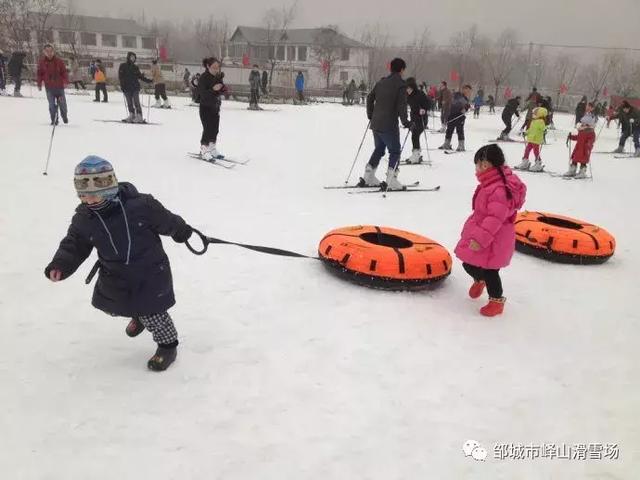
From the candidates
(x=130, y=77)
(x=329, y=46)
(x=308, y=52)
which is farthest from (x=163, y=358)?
(x=308, y=52)

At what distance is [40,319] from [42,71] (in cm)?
1000

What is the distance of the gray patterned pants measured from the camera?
2883mm

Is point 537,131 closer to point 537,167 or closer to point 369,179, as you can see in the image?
point 537,167

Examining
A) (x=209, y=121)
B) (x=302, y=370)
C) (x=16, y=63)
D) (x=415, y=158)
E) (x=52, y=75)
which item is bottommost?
(x=302, y=370)

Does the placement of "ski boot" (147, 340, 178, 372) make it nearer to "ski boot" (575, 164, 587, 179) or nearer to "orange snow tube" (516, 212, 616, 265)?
"orange snow tube" (516, 212, 616, 265)

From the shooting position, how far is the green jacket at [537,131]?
1069 cm

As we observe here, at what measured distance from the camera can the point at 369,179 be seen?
8.22 meters

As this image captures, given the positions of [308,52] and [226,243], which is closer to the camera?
[226,243]

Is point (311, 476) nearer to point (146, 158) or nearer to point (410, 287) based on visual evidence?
point (410, 287)

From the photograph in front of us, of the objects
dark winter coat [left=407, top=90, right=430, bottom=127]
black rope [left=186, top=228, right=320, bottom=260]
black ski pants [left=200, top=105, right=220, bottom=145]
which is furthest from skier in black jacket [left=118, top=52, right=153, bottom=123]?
black rope [left=186, top=228, right=320, bottom=260]

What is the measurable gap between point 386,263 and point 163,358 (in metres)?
2.01

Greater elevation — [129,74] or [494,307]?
[129,74]

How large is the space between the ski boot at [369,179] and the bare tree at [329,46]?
4964 cm

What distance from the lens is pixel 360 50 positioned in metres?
63.7
